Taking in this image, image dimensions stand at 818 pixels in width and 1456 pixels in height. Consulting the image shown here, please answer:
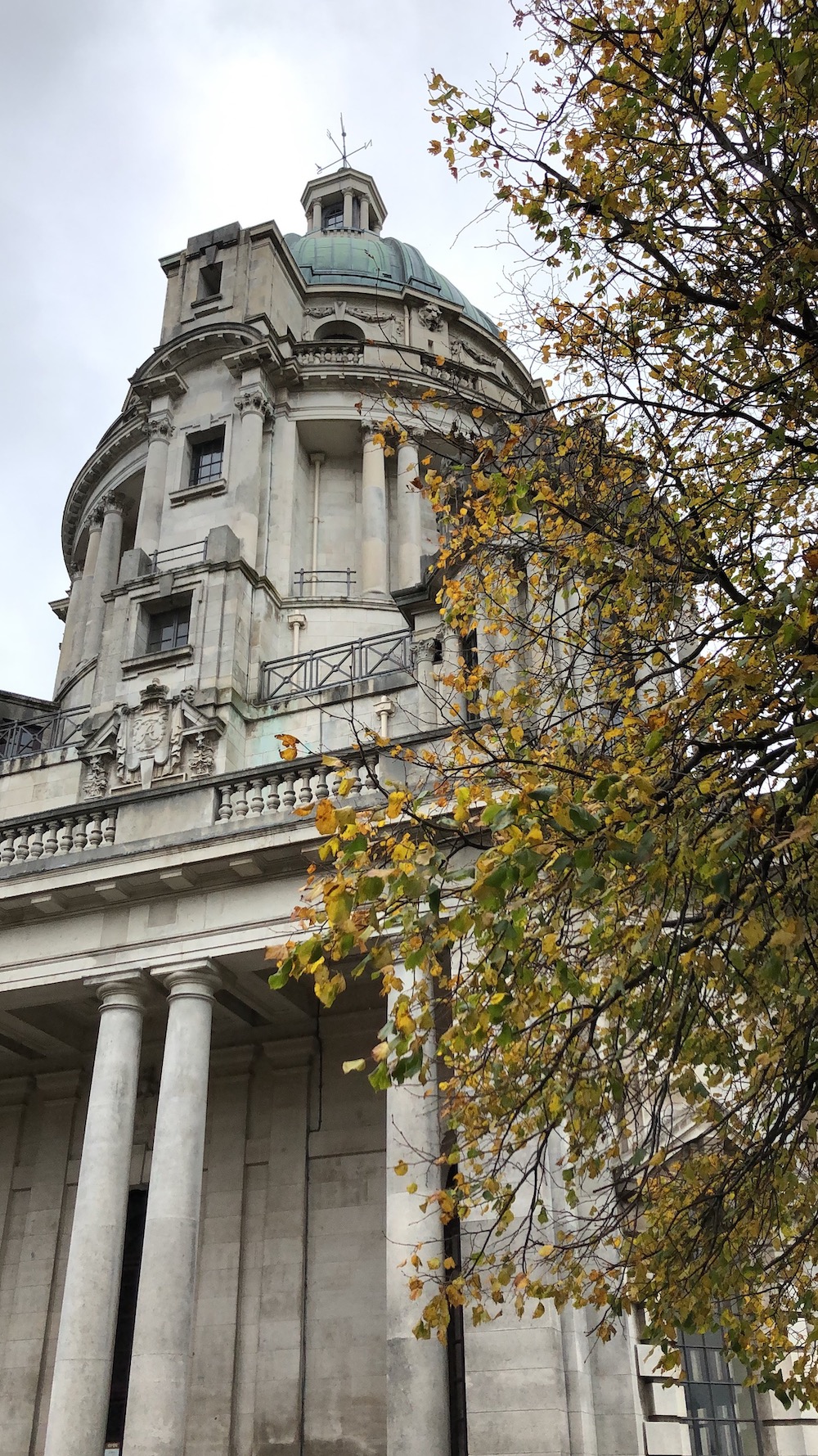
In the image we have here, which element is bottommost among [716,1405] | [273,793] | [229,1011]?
[716,1405]

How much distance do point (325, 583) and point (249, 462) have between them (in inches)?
140

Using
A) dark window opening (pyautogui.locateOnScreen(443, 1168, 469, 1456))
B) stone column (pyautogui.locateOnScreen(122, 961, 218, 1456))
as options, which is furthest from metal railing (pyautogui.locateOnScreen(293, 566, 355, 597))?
dark window opening (pyautogui.locateOnScreen(443, 1168, 469, 1456))

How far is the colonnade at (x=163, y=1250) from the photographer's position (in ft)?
44.0

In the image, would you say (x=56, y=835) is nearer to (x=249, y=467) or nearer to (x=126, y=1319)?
(x=126, y=1319)

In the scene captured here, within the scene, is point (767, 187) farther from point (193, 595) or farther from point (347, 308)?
point (347, 308)

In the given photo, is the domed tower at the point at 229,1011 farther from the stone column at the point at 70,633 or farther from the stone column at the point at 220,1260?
the stone column at the point at 70,633

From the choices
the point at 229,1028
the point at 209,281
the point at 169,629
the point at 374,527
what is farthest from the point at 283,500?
the point at 229,1028

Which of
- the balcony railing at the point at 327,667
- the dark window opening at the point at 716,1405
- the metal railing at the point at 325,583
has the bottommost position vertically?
the dark window opening at the point at 716,1405

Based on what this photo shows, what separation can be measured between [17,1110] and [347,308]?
2367cm

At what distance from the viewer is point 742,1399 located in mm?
16391

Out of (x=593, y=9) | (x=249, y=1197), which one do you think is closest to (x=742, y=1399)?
(x=249, y=1197)

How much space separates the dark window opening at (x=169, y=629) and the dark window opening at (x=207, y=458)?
461cm

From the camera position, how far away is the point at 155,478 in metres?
29.2

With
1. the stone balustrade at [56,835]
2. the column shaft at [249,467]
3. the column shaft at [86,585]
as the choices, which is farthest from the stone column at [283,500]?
the stone balustrade at [56,835]
